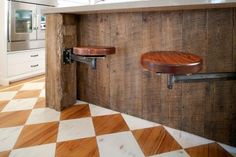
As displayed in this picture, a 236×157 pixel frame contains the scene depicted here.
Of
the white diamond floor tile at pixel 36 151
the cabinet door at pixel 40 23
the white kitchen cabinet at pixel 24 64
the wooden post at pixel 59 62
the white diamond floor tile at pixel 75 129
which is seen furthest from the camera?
the cabinet door at pixel 40 23

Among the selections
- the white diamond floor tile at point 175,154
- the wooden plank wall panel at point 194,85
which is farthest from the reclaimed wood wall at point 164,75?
the white diamond floor tile at point 175,154

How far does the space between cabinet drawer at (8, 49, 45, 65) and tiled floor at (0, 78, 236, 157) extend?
3.23ft

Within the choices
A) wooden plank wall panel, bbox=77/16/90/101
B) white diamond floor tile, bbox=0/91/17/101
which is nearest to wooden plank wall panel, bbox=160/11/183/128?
wooden plank wall panel, bbox=77/16/90/101

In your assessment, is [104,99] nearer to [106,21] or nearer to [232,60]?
[106,21]

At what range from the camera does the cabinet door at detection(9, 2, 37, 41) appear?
2.60 m

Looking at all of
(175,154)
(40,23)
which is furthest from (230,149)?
(40,23)

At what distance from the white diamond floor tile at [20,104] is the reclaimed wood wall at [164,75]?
577mm

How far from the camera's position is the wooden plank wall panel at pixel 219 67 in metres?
1.26

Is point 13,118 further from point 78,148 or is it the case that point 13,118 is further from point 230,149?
point 230,149

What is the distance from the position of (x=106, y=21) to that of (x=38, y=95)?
1.14 meters

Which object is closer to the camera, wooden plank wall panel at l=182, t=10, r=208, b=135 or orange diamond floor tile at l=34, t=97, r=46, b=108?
wooden plank wall panel at l=182, t=10, r=208, b=135

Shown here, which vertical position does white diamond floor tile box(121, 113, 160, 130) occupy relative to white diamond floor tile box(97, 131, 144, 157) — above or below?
above

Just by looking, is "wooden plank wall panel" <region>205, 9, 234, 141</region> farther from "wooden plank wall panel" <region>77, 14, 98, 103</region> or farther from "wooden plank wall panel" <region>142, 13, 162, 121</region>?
"wooden plank wall panel" <region>77, 14, 98, 103</region>

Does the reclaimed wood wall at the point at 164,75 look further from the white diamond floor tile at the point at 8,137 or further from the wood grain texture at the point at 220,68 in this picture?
the white diamond floor tile at the point at 8,137
